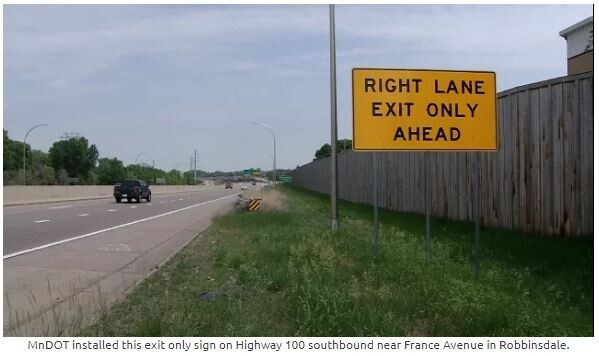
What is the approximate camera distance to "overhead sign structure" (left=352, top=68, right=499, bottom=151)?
308 inches

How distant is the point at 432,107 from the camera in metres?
7.82

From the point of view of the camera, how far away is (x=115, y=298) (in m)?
6.75

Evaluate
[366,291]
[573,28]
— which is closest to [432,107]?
Result: [366,291]

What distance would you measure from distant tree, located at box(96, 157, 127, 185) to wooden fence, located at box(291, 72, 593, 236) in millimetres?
94581

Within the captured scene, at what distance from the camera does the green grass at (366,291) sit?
5.00 m

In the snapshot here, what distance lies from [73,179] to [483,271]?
85.4m

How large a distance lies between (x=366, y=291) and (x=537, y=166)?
602 cm

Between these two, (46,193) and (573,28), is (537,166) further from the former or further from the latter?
(46,193)

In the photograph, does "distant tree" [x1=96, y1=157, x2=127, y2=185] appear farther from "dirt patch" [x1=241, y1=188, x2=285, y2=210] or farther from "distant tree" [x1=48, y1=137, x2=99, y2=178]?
"dirt patch" [x1=241, y1=188, x2=285, y2=210]

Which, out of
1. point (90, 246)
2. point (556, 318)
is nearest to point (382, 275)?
point (556, 318)

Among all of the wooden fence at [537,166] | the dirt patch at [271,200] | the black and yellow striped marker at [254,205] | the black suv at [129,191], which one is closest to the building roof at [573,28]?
the dirt patch at [271,200]

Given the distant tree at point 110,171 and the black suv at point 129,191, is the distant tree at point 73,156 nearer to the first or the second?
the distant tree at point 110,171

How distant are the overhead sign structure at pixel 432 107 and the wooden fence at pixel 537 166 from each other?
804 mm
